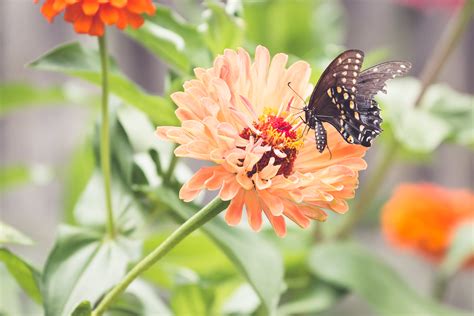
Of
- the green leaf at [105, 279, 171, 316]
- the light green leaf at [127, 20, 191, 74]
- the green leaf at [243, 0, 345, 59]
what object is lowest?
the green leaf at [105, 279, 171, 316]

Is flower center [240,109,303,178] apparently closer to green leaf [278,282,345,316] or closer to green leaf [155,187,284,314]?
green leaf [155,187,284,314]

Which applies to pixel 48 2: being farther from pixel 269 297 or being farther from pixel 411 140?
pixel 411 140

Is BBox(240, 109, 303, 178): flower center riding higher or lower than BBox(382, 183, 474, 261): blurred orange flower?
lower

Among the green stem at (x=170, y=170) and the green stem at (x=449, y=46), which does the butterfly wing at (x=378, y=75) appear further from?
the green stem at (x=449, y=46)

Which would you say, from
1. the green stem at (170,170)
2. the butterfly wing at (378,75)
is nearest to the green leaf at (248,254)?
the green stem at (170,170)

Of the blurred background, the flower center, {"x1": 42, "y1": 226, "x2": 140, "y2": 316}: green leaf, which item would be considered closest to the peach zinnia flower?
the flower center

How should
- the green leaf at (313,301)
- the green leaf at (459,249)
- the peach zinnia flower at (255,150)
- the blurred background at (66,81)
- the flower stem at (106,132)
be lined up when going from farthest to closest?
the blurred background at (66,81)
the green leaf at (459,249)
the green leaf at (313,301)
the flower stem at (106,132)
the peach zinnia flower at (255,150)
